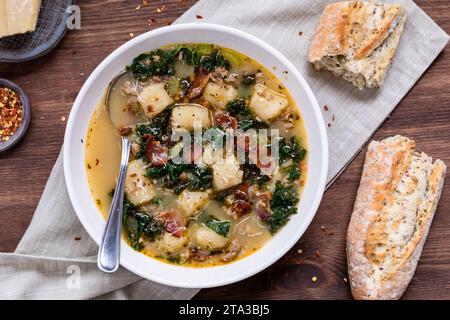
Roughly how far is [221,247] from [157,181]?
0.67 metres

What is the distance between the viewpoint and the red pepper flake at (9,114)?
432 cm

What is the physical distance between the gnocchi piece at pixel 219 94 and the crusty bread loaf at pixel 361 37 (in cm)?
65

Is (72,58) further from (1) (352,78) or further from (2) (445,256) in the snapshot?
(2) (445,256)

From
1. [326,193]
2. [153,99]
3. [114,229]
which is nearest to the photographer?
[114,229]

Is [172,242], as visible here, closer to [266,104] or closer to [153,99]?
[153,99]

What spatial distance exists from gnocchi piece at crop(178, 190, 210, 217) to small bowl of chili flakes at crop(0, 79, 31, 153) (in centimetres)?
138

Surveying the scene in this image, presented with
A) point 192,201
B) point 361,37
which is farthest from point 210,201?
point 361,37

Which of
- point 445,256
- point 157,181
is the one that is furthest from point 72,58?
point 445,256

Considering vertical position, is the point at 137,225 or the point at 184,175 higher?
the point at 184,175

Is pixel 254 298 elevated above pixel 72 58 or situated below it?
below

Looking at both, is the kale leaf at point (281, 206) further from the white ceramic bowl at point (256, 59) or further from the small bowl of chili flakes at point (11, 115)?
the small bowl of chili flakes at point (11, 115)

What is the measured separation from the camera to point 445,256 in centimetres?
428

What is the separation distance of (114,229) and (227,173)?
887mm

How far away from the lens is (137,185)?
159 inches
